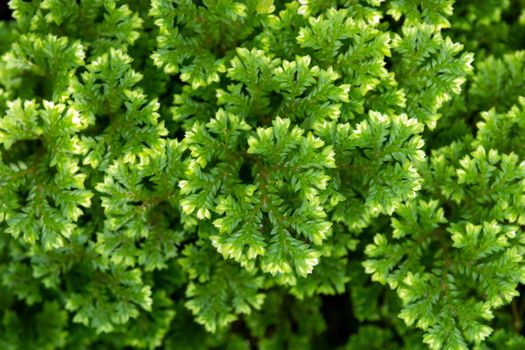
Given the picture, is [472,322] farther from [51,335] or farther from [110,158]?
[51,335]

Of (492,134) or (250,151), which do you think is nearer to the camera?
(250,151)

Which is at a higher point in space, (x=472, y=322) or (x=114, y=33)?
(x=114, y=33)

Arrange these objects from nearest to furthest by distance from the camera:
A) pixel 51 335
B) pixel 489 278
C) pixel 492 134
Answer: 1. pixel 489 278
2. pixel 492 134
3. pixel 51 335

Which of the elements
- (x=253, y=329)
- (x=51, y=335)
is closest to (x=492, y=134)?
(x=253, y=329)

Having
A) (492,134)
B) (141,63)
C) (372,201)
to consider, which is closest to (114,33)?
(141,63)

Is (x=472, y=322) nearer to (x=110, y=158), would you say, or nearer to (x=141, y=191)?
(x=141, y=191)

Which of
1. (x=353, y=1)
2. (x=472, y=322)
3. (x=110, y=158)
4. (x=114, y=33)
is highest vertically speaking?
(x=353, y=1)

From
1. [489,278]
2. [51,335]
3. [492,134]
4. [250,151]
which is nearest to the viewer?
[250,151]
